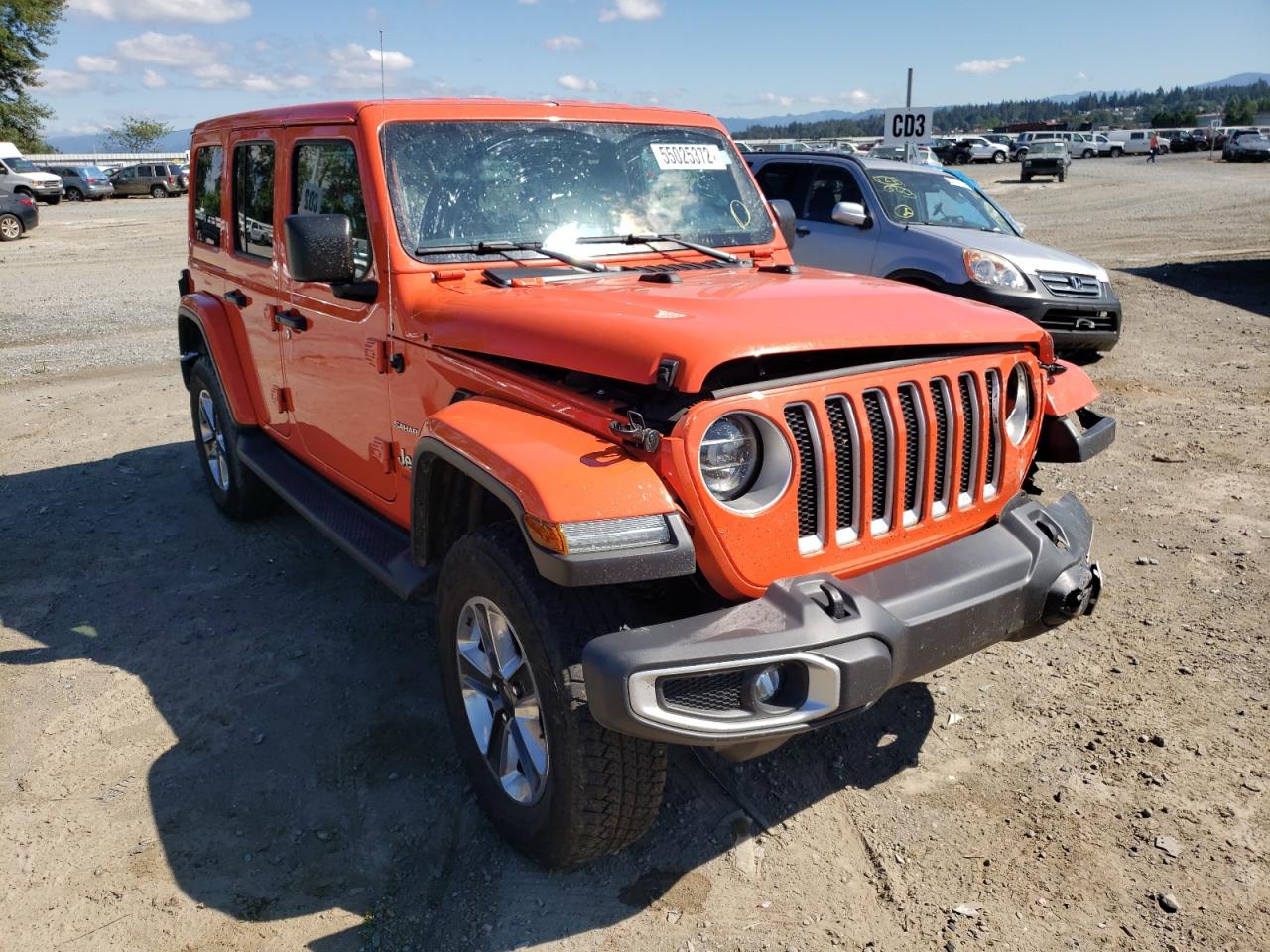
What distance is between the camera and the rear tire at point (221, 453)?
537cm

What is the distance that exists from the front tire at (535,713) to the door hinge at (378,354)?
1011 mm

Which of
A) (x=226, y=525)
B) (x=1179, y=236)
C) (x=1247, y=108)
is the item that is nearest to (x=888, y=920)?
(x=226, y=525)

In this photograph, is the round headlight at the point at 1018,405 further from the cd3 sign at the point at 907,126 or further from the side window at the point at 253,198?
the cd3 sign at the point at 907,126

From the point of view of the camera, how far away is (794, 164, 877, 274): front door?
930 cm

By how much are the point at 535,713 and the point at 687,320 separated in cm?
A: 117

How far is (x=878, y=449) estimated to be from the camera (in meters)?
2.79

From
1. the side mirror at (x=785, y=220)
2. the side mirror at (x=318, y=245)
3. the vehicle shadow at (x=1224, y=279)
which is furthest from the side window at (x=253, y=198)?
the vehicle shadow at (x=1224, y=279)

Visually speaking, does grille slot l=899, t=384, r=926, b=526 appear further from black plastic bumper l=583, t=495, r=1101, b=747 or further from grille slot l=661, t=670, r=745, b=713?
grille slot l=661, t=670, r=745, b=713

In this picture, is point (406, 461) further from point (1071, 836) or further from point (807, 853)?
point (1071, 836)

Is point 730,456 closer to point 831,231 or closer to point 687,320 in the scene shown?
point 687,320

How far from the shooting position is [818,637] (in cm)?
236

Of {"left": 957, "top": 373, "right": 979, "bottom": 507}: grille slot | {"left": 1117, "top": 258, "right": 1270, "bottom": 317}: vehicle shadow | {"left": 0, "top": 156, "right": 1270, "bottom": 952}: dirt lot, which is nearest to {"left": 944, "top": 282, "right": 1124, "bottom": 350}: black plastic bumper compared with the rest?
{"left": 0, "top": 156, "right": 1270, "bottom": 952}: dirt lot

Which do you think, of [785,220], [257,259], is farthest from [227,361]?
[785,220]

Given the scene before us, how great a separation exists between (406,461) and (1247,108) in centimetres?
11053
